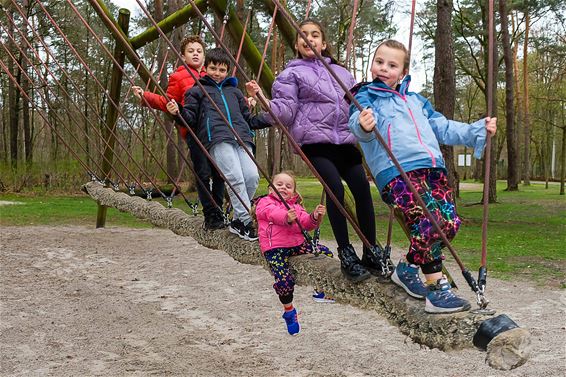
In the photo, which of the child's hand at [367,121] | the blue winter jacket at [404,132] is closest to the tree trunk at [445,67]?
the blue winter jacket at [404,132]

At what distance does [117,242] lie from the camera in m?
8.40

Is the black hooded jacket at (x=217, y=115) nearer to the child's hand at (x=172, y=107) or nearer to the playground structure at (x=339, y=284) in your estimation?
the child's hand at (x=172, y=107)

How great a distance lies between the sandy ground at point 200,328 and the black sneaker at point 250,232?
841 mm

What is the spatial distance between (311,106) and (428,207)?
79 cm

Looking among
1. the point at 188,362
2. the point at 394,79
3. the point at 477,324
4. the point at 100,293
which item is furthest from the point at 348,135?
the point at 100,293

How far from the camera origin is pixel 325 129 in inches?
97.0

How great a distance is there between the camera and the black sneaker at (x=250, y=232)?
3.23 meters

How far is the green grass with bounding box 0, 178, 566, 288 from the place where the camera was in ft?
20.6

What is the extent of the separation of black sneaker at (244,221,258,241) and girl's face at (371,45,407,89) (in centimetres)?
143

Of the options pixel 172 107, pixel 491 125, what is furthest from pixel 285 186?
pixel 491 125

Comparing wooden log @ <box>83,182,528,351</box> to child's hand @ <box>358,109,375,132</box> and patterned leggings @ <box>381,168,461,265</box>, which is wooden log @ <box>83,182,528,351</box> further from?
child's hand @ <box>358,109,375,132</box>

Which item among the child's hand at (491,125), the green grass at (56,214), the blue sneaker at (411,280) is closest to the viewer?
the child's hand at (491,125)

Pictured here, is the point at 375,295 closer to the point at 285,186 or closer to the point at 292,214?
the point at 292,214

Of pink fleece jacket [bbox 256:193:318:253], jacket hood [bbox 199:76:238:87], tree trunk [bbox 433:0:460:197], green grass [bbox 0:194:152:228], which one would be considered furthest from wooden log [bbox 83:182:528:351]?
green grass [bbox 0:194:152:228]
